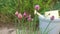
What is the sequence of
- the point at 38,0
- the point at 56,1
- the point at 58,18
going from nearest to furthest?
1. the point at 58,18
2. the point at 38,0
3. the point at 56,1

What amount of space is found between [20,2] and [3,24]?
16.5 inches

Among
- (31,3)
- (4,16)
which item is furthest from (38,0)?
(4,16)

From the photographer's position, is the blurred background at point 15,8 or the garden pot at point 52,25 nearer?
the garden pot at point 52,25

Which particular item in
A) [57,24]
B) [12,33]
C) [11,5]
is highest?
[11,5]

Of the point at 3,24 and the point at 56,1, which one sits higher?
the point at 56,1

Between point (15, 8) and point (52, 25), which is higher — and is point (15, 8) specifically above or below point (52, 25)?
above

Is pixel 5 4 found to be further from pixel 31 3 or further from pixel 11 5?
pixel 31 3

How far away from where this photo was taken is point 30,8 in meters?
2.86

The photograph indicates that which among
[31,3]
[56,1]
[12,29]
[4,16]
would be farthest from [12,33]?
[56,1]

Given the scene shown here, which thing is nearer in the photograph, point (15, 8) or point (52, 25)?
point (52, 25)

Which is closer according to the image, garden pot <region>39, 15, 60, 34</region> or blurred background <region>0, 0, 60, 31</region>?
garden pot <region>39, 15, 60, 34</region>

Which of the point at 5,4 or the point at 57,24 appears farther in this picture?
the point at 5,4

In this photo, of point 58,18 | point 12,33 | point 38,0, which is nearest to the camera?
A: point 58,18

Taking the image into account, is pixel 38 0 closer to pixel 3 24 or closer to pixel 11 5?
pixel 11 5
